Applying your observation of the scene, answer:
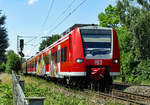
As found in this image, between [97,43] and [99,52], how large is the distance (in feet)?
1.43

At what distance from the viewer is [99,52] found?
39.3ft

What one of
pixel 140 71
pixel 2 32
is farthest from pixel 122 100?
pixel 2 32

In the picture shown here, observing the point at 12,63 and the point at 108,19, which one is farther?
the point at 12,63

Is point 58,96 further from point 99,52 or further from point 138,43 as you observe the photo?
point 138,43

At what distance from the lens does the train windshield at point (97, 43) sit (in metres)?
11.9

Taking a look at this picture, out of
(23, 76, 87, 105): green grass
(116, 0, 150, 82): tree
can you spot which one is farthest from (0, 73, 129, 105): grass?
(116, 0, 150, 82): tree

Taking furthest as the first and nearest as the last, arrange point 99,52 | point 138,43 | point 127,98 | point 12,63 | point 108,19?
1. point 12,63
2. point 108,19
3. point 138,43
4. point 99,52
5. point 127,98

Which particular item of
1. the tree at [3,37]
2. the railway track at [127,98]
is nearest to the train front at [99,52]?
the railway track at [127,98]

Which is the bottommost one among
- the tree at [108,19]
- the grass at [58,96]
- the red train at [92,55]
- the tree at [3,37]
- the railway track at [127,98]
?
the railway track at [127,98]

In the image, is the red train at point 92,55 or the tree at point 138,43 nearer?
the red train at point 92,55

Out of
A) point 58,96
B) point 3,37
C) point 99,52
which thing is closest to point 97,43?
point 99,52

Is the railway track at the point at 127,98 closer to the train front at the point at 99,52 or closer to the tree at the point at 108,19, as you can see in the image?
the train front at the point at 99,52

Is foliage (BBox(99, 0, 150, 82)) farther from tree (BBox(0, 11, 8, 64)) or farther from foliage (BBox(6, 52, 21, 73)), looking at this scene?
foliage (BBox(6, 52, 21, 73))

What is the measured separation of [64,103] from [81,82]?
15.5 ft
